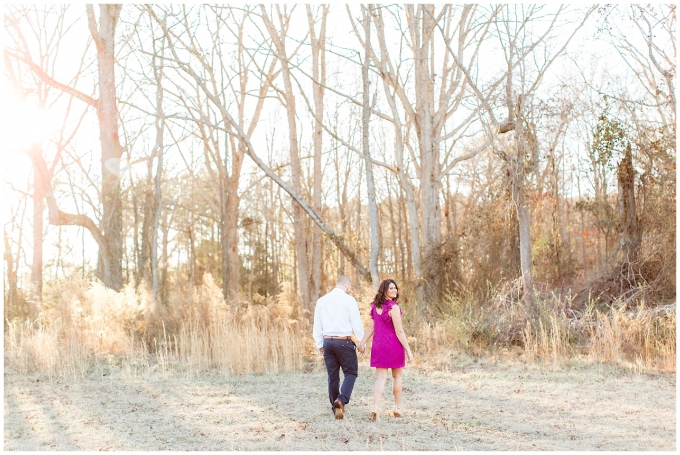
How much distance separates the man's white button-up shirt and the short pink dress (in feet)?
0.65

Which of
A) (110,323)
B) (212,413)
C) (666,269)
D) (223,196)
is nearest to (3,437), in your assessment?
(212,413)

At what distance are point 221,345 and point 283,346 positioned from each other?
1.02 metres

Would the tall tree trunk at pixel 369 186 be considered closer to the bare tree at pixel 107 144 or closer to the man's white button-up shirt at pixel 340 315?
the man's white button-up shirt at pixel 340 315

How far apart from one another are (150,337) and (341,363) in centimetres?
809

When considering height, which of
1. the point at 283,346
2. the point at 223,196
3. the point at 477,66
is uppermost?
the point at 477,66

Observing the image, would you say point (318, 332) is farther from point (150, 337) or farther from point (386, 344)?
point (150, 337)

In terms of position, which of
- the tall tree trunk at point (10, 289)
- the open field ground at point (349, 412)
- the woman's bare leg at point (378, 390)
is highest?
the tall tree trunk at point (10, 289)

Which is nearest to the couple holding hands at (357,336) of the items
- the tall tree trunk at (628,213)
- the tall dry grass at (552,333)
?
the tall dry grass at (552,333)

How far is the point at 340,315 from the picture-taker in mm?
7543

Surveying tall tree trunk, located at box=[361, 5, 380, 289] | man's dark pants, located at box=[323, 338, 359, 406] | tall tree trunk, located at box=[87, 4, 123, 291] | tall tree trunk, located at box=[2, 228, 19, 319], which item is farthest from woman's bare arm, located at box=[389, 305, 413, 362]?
tall tree trunk, located at box=[2, 228, 19, 319]

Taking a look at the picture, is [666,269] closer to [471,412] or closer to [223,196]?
[471,412]

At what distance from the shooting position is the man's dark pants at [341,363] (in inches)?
297

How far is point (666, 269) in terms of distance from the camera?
13.7 metres

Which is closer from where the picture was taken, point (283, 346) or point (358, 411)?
point (358, 411)
